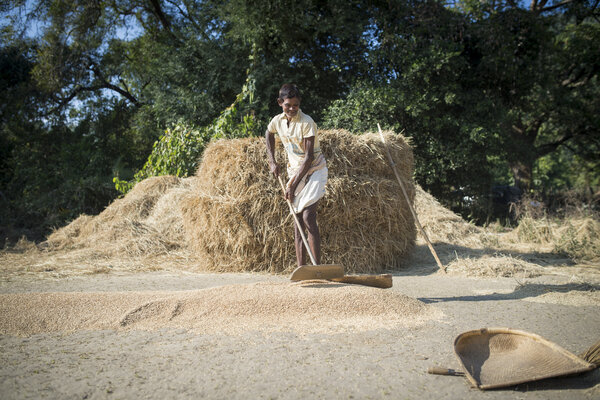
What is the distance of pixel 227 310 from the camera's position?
3.14 meters

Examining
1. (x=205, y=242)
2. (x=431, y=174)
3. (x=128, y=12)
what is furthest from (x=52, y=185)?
(x=431, y=174)

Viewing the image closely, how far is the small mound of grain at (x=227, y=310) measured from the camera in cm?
294

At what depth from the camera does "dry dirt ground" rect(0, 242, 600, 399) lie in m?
1.99

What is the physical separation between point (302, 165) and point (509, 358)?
2.48 m

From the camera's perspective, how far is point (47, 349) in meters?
2.52

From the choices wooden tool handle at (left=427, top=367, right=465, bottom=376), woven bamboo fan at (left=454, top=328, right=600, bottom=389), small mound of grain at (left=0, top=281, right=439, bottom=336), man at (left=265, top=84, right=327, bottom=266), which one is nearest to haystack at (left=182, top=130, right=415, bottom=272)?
man at (left=265, top=84, right=327, bottom=266)

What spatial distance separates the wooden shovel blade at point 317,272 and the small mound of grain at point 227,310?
14 cm

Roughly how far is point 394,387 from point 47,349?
2020 millimetres

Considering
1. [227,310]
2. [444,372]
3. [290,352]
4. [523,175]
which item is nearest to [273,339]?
[290,352]

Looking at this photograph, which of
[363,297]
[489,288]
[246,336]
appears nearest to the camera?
[246,336]

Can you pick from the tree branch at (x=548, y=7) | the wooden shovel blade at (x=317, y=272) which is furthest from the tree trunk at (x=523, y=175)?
the wooden shovel blade at (x=317, y=272)

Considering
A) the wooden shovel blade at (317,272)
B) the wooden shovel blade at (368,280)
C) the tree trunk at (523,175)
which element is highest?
the tree trunk at (523,175)

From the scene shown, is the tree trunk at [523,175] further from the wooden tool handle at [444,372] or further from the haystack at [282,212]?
the wooden tool handle at [444,372]

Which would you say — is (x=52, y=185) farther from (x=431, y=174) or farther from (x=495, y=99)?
(x=495, y=99)
